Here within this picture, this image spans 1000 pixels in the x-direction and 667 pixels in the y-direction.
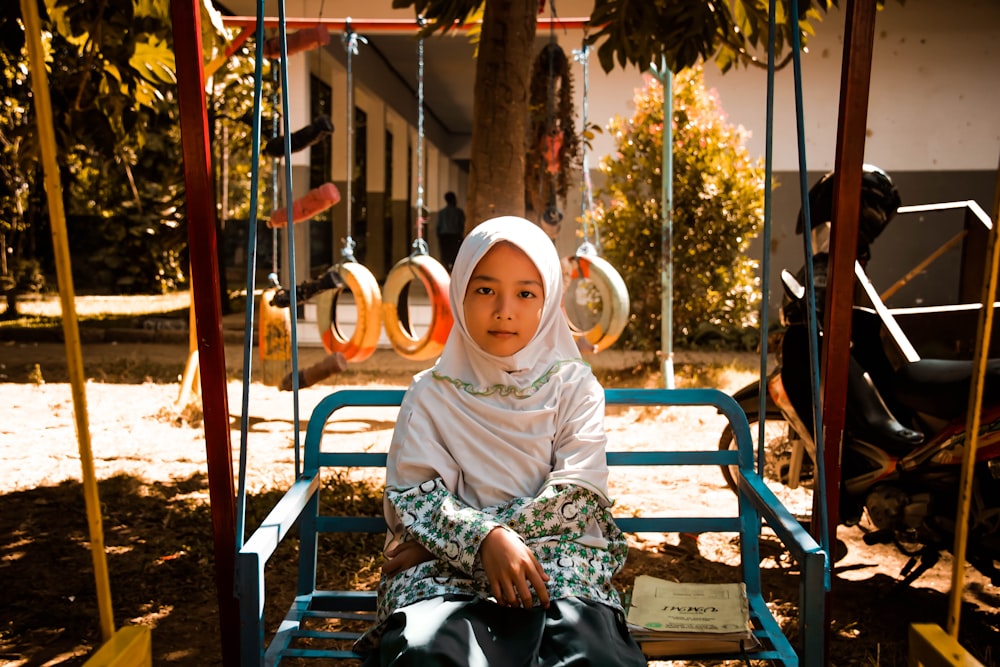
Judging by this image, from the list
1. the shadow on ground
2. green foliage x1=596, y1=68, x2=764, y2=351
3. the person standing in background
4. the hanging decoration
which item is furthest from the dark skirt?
the person standing in background

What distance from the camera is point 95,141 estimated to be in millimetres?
4371

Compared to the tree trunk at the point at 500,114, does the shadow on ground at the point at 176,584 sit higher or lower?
lower

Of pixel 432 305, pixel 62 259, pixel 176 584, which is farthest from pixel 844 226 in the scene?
pixel 176 584

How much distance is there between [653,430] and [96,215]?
14.3 metres

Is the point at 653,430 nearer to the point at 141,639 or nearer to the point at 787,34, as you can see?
the point at 787,34

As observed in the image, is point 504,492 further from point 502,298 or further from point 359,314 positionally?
point 359,314

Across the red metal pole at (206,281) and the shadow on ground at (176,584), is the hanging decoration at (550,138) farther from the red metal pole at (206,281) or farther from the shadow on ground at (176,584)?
the red metal pole at (206,281)

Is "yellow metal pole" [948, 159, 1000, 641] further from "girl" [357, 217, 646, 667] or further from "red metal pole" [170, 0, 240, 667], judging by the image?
"red metal pole" [170, 0, 240, 667]

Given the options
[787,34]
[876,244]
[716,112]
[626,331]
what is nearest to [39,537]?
[787,34]

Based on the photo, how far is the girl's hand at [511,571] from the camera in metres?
1.60

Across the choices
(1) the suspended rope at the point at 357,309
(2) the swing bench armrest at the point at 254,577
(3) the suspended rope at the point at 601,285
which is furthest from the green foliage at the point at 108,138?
(2) the swing bench armrest at the point at 254,577

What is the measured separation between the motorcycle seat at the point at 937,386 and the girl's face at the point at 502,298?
4.76 ft

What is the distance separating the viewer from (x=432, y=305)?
13.4 ft

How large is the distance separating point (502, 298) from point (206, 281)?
65 centimetres
